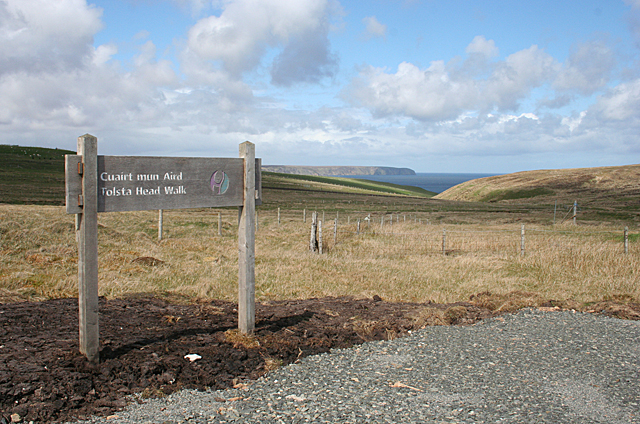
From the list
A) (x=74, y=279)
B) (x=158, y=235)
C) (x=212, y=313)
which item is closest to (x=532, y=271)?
(x=212, y=313)

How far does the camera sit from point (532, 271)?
13.8 metres

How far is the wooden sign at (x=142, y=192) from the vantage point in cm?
480

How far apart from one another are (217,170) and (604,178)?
89610mm

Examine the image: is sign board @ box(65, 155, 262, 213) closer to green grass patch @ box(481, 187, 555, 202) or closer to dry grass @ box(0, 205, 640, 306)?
dry grass @ box(0, 205, 640, 306)

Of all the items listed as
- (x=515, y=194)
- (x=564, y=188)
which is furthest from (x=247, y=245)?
(x=564, y=188)

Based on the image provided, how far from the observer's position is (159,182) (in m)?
5.42

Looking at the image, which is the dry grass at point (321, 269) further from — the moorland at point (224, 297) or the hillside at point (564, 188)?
the hillside at point (564, 188)

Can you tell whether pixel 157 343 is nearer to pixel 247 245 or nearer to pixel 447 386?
pixel 247 245

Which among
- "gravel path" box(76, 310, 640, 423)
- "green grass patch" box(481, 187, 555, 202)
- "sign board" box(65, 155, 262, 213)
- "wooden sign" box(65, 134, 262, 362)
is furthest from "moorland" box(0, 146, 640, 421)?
"green grass patch" box(481, 187, 555, 202)

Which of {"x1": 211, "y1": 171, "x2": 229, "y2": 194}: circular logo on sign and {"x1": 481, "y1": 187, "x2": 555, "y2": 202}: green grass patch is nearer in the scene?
{"x1": 211, "y1": 171, "x2": 229, "y2": 194}: circular logo on sign

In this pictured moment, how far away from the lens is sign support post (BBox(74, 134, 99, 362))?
189 inches

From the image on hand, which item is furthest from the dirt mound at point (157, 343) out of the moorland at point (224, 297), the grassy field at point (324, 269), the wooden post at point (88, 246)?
the grassy field at point (324, 269)

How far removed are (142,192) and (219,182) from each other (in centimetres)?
108

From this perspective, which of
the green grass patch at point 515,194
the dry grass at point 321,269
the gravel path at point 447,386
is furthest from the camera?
the green grass patch at point 515,194
